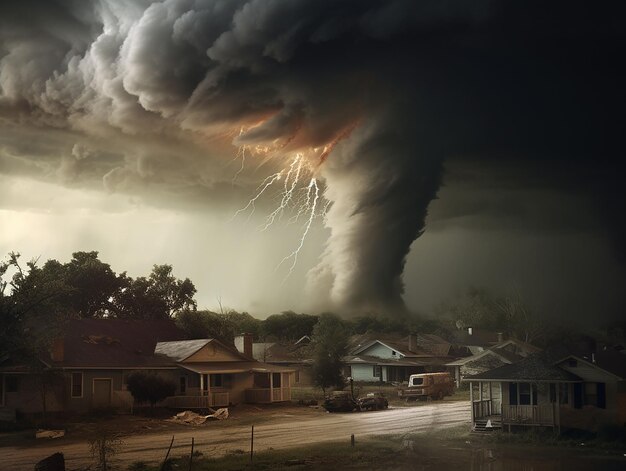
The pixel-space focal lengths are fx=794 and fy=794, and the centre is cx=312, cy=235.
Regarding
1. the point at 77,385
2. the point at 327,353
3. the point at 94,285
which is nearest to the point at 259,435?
the point at 77,385

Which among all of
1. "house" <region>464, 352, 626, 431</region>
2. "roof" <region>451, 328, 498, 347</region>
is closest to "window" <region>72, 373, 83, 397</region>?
"house" <region>464, 352, 626, 431</region>

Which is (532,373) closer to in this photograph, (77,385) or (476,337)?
(77,385)

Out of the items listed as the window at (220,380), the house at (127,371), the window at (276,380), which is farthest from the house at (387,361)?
the window at (220,380)

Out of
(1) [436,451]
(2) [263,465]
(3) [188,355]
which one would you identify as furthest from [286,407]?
(2) [263,465]

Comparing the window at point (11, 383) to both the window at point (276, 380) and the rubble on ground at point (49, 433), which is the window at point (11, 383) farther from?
the window at point (276, 380)

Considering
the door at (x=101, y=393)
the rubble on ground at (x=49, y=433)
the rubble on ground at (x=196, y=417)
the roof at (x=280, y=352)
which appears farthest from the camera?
the roof at (x=280, y=352)

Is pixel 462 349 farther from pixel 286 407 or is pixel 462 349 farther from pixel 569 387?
pixel 569 387
